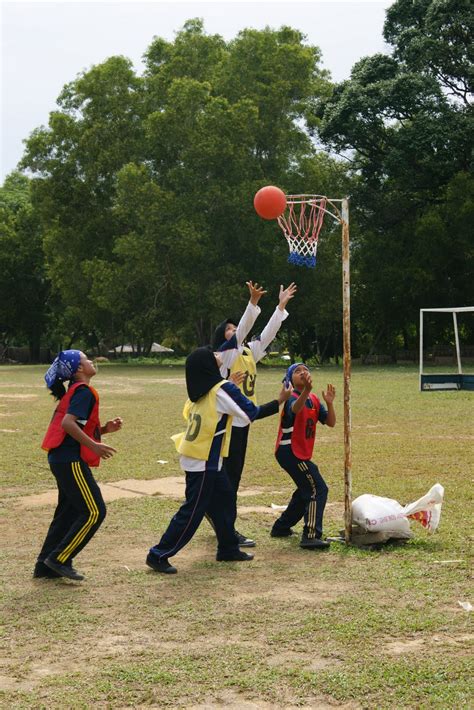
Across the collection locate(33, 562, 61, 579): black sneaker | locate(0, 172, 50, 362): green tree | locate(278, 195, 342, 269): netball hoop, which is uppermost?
locate(0, 172, 50, 362): green tree

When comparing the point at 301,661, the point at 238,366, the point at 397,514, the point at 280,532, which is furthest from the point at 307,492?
the point at 301,661

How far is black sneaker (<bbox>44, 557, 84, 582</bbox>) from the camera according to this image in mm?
6305

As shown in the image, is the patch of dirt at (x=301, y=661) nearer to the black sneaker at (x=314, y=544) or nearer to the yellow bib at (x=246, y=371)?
the black sneaker at (x=314, y=544)

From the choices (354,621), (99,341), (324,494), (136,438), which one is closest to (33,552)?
(324,494)

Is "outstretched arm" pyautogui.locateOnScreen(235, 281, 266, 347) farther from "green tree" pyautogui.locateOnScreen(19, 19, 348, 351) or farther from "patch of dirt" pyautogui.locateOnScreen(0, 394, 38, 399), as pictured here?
"green tree" pyautogui.locateOnScreen(19, 19, 348, 351)

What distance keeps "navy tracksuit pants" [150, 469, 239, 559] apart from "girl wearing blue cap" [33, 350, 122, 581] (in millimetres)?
539

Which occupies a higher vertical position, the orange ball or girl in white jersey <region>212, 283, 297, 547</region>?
the orange ball

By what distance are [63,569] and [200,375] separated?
5.69 feet

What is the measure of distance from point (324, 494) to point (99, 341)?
77623mm

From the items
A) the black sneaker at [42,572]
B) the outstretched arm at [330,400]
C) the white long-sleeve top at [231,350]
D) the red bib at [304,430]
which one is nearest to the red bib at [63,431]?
the black sneaker at [42,572]

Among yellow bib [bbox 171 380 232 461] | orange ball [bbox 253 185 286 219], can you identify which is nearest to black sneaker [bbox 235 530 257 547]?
yellow bib [bbox 171 380 232 461]

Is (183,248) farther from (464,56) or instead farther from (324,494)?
(324,494)

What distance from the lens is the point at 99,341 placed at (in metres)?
83.7

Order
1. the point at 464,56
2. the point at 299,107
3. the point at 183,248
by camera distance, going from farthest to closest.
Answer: the point at 299,107
the point at 183,248
the point at 464,56
